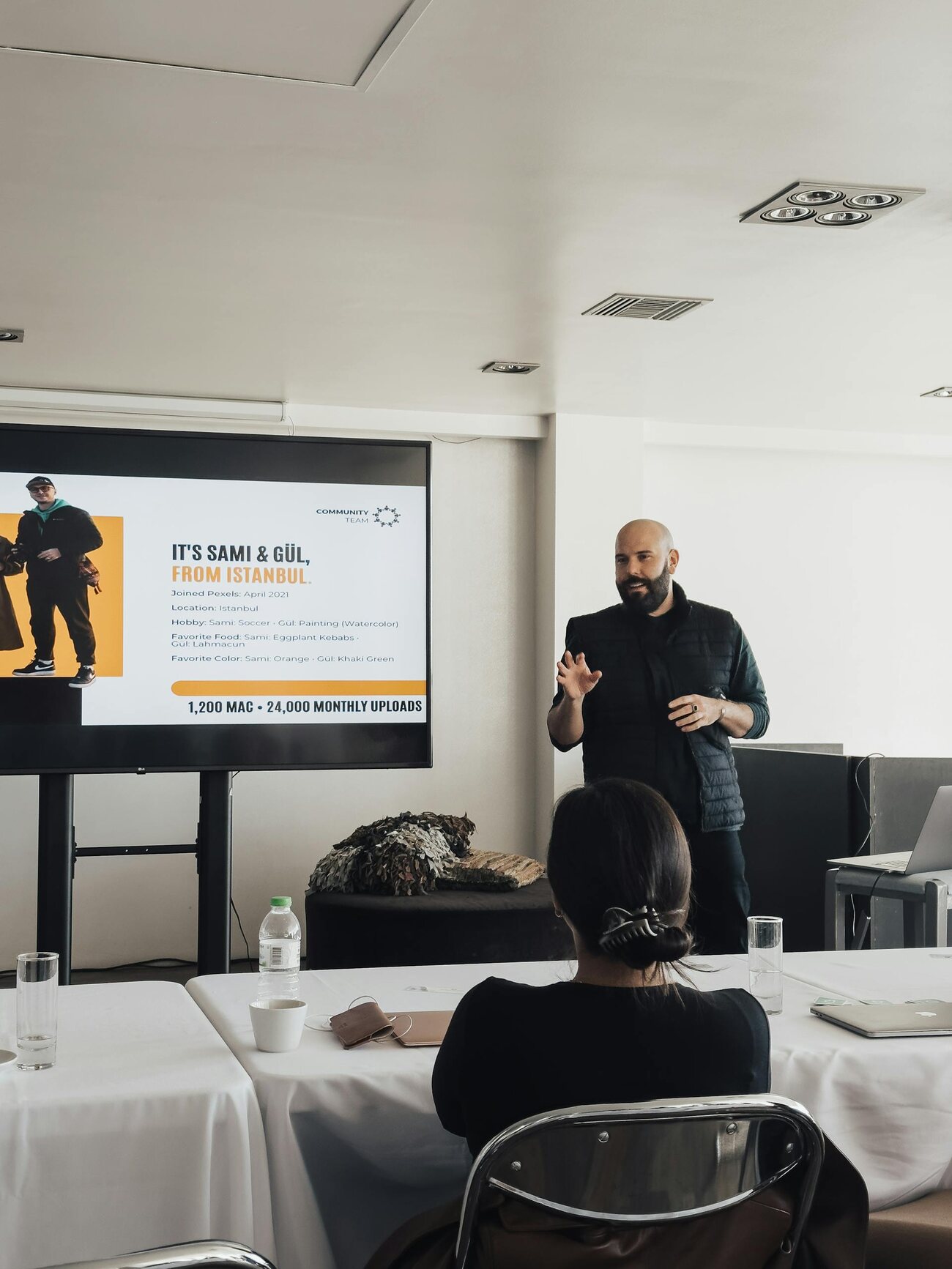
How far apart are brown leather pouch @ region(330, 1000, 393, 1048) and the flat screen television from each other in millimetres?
2130

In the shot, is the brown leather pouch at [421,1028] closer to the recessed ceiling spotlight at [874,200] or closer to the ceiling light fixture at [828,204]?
the ceiling light fixture at [828,204]

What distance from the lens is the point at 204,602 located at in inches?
157

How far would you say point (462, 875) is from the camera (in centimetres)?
500

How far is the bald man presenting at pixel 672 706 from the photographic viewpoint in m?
3.30

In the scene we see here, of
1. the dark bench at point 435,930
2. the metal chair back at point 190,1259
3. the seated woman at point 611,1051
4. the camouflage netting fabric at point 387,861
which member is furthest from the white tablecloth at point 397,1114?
the camouflage netting fabric at point 387,861

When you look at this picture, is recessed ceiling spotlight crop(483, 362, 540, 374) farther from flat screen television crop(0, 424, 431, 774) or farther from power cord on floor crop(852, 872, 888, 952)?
power cord on floor crop(852, 872, 888, 952)

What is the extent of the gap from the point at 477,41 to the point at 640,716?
1749 mm

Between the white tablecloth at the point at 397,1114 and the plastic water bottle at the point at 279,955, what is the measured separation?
0.05 metres

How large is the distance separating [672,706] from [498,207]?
1.47 meters

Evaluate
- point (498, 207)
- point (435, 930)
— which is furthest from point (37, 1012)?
point (435, 930)

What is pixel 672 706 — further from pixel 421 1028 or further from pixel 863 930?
pixel 863 930

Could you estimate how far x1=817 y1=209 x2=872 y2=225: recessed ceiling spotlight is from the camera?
11.5 feet

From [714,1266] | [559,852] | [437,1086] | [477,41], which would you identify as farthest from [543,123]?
[714,1266]

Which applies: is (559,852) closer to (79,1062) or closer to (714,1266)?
(714,1266)
